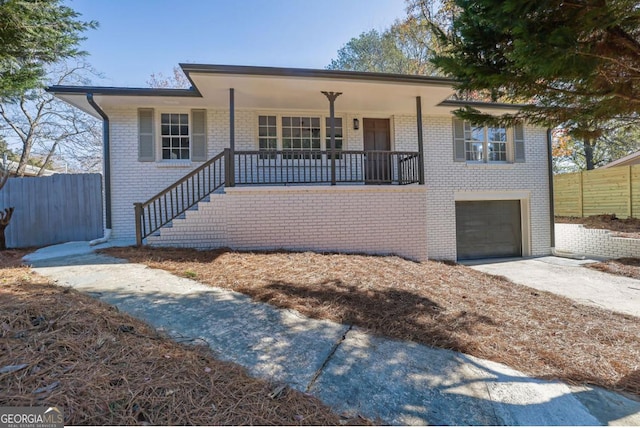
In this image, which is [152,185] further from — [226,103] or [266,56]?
[266,56]

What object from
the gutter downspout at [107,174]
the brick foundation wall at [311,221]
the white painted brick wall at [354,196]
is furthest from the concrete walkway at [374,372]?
the gutter downspout at [107,174]

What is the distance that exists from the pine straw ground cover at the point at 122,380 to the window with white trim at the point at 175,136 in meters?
6.37

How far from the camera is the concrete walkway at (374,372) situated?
223cm

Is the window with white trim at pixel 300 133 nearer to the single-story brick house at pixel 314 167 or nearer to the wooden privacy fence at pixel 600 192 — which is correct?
the single-story brick house at pixel 314 167

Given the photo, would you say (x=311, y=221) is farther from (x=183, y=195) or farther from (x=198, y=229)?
(x=183, y=195)

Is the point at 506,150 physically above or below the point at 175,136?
below

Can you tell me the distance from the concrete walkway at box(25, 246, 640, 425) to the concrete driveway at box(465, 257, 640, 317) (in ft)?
12.9

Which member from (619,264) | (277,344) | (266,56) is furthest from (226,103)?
(619,264)

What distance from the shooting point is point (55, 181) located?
8.83 meters

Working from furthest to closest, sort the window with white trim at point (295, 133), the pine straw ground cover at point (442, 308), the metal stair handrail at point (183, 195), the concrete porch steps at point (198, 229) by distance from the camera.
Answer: the window with white trim at point (295, 133), the metal stair handrail at point (183, 195), the concrete porch steps at point (198, 229), the pine straw ground cover at point (442, 308)

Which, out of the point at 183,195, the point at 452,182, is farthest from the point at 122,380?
the point at 452,182

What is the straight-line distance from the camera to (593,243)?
33.0 ft

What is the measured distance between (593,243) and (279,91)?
10.7 meters

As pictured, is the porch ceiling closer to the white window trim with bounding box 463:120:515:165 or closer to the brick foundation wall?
the white window trim with bounding box 463:120:515:165
